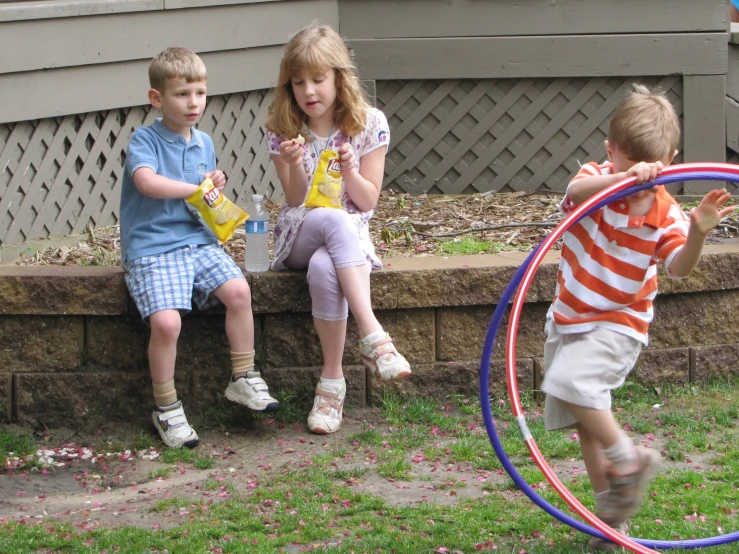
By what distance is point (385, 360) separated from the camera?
423cm

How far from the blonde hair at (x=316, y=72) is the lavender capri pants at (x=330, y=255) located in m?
0.42

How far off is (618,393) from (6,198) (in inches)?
122

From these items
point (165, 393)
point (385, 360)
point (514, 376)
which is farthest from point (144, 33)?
point (514, 376)

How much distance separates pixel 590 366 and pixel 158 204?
6.81ft

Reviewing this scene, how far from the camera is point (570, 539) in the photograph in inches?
136

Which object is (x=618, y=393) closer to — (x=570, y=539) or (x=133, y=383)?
(x=570, y=539)

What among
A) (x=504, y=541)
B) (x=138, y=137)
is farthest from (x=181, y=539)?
(x=138, y=137)

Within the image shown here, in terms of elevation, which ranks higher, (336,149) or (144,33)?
(144,33)

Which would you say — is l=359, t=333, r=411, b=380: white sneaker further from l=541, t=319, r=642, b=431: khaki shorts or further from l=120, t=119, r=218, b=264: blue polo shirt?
l=541, t=319, r=642, b=431: khaki shorts

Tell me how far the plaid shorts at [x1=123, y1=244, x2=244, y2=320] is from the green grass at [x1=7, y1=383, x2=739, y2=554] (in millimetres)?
629

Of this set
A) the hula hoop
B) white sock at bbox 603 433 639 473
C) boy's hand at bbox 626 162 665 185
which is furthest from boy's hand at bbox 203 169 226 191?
white sock at bbox 603 433 639 473

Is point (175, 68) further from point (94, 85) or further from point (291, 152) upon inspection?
point (94, 85)

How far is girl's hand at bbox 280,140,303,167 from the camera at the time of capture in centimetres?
429

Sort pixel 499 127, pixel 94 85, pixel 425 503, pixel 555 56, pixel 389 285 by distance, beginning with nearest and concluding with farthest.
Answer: pixel 425 503 < pixel 389 285 < pixel 94 85 < pixel 555 56 < pixel 499 127
